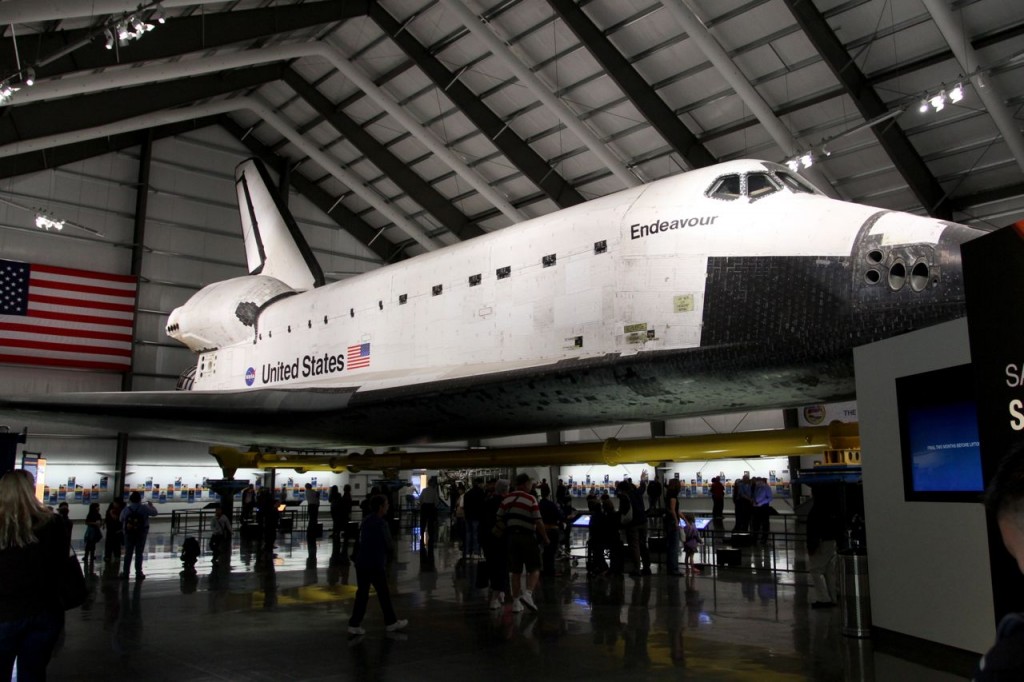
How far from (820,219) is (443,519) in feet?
55.6

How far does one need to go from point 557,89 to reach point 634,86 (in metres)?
1.80

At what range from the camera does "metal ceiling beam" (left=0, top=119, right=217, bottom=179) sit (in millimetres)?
18812

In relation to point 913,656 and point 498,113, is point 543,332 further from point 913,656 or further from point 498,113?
point 498,113

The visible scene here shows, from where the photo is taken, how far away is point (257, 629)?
5.25 m

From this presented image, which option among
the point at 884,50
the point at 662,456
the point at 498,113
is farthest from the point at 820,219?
the point at 498,113

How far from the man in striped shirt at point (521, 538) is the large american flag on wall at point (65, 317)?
1627 centimetres

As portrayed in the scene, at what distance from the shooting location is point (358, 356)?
25.8 ft

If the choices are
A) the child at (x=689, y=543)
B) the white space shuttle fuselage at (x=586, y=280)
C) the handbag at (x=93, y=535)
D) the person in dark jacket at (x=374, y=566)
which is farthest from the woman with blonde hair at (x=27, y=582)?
the handbag at (x=93, y=535)

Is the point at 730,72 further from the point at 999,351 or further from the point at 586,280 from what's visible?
the point at 999,351

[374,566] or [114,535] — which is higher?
[374,566]

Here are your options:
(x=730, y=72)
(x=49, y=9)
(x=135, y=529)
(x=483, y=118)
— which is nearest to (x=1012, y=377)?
(x=135, y=529)

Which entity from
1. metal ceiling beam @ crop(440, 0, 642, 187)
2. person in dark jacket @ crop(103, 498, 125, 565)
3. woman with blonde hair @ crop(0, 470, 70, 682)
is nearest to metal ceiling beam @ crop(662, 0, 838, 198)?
metal ceiling beam @ crop(440, 0, 642, 187)

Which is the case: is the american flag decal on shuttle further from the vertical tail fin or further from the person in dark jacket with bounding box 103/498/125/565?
the person in dark jacket with bounding box 103/498/125/565

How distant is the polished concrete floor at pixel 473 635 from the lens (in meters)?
4.02
